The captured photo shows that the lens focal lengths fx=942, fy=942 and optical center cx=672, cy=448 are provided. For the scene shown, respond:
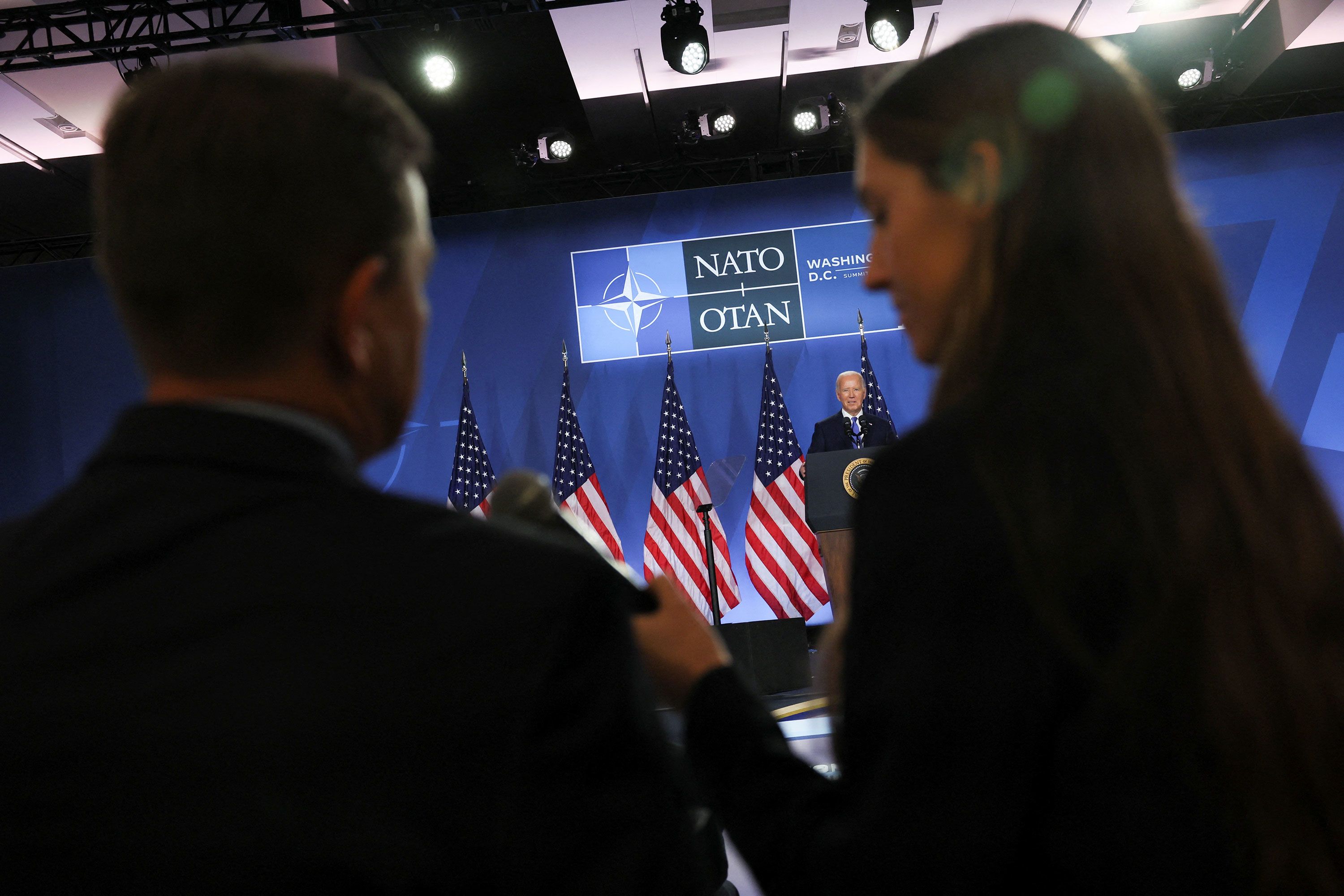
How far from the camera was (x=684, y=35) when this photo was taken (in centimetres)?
544

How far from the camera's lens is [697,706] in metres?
0.81

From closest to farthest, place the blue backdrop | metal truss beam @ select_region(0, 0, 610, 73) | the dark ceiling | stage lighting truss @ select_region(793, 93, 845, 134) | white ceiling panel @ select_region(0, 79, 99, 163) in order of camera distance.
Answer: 1. metal truss beam @ select_region(0, 0, 610, 73)
2. white ceiling panel @ select_region(0, 79, 99, 163)
3. the dark ceiling
4. stage lighting truss @ select_region(793, 93, 845, 134)
5. the blue backdrop

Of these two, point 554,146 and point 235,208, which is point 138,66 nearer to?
point 554,146

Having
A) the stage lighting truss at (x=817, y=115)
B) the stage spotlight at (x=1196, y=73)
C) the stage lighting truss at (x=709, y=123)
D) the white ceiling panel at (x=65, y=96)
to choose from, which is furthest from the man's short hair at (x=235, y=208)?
the stage spotlight at (x=1196, y=73)

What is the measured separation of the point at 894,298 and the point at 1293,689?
46cm

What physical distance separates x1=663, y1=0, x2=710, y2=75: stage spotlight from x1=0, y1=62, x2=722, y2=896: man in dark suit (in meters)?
5.28

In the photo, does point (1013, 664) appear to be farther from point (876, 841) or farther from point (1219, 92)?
point (1219, 92)

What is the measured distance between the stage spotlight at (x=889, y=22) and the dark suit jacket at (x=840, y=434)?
2304 mm

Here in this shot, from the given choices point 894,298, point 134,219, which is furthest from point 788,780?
point 134,219

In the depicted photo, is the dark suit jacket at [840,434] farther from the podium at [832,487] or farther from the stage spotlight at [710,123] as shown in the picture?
the stage spotlight at [710,123]

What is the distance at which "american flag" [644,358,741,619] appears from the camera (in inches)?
259

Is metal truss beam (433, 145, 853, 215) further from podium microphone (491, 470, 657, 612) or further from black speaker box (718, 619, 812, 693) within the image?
podium microphone (491, 470, 657, 612)

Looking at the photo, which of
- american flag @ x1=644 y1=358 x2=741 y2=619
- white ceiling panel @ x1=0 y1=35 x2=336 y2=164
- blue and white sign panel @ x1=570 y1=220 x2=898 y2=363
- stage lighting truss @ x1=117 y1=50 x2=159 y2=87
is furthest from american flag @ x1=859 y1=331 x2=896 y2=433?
stage lighting truss @ x1=117 y1=50 x2=159 y2=87

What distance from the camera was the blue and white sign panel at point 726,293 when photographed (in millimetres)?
7504
